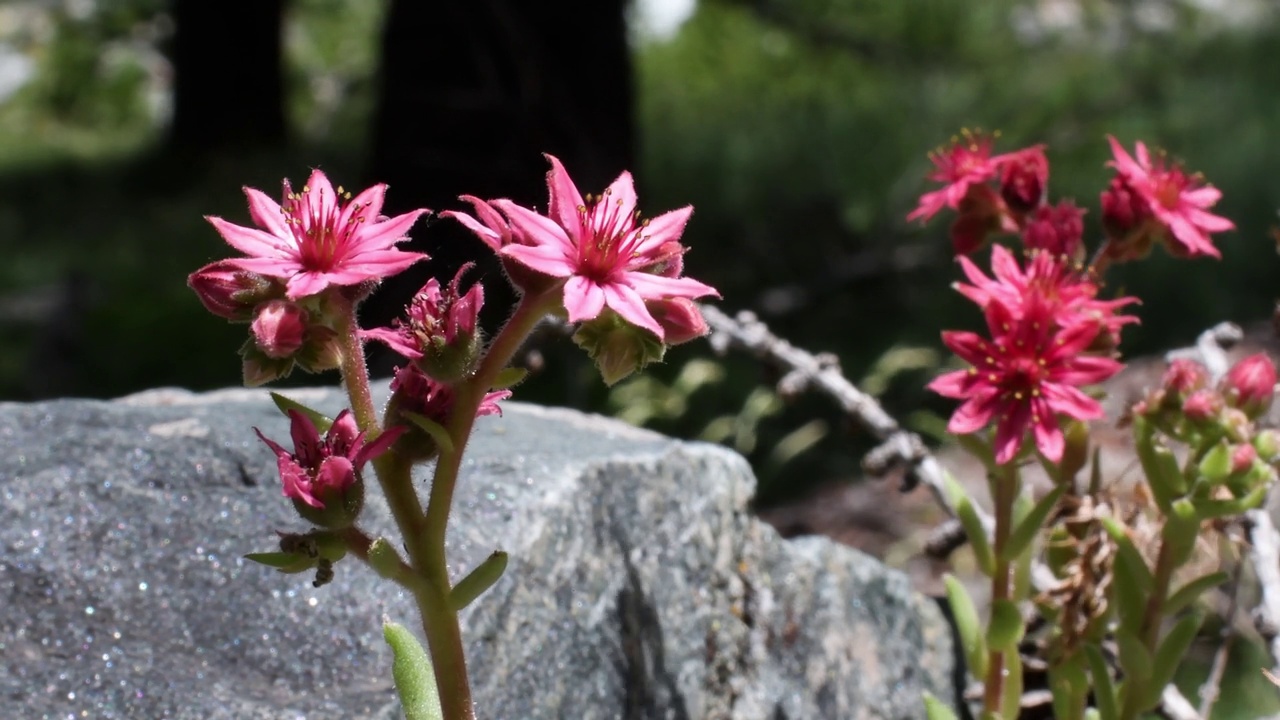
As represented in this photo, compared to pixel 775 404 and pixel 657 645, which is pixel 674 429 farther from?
pixel 657 645

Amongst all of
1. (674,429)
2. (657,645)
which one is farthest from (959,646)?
(674,429)

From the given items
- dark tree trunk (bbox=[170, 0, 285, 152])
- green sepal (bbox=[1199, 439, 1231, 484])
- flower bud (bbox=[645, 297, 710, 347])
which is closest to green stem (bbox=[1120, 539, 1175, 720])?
green sepal (bbox=[1199, 439, 1231, 484])

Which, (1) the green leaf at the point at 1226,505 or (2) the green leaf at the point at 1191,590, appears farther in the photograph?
(2) the green leaf at the point at 1191,590

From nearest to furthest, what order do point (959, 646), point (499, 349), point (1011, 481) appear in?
1. point (499, 349)
2. point (1011, 481)
3. point (959, 646)

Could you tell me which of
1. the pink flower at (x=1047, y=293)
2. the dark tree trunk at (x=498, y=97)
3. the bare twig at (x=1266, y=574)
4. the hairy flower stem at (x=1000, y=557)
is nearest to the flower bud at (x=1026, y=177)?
the pink flower at (x=1047, y=293)

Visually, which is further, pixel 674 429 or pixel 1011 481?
pixel 674 429

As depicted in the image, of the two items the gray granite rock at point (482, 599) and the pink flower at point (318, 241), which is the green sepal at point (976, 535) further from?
the pink flower at point (318, 241)
